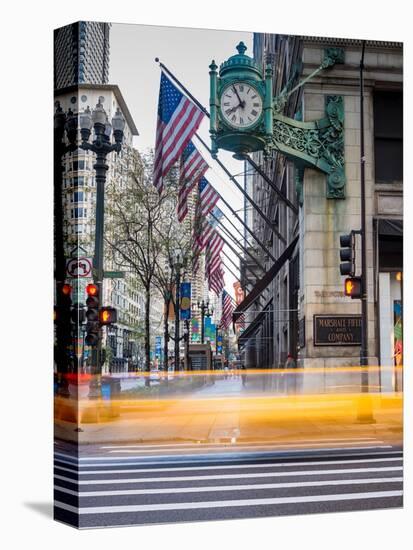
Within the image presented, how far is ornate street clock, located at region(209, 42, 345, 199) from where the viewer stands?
1398cm

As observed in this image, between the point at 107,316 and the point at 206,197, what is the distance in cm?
326

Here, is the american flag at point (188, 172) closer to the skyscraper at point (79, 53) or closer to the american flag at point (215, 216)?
the american flag at point (215, 216)

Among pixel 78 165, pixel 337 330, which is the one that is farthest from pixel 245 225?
pixel 78 165

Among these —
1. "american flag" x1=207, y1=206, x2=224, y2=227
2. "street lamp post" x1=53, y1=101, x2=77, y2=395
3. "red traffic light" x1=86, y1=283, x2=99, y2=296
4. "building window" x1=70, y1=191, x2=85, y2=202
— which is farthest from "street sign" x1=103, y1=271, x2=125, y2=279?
"american flag" x1=207, y1=206, x2=224, y2=227

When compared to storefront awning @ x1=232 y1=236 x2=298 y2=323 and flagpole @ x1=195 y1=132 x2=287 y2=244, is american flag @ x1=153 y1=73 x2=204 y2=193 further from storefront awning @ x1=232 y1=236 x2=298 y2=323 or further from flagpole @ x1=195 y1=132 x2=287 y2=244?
storefront awning @ x1=232 y1=236 x2=298 y2=323

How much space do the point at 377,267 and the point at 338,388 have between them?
6.95 feet

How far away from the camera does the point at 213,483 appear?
41.9 ft

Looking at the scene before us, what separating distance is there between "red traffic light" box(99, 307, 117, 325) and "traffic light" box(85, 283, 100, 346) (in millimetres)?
113

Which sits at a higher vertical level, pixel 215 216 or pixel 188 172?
pixel 188 172

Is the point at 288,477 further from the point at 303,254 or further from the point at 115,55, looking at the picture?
the point at 115,55

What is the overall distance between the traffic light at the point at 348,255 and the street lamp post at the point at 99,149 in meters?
4.09

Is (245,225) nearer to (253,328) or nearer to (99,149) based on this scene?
(253,328)

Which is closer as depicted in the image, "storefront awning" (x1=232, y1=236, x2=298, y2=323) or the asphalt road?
the asphalt road

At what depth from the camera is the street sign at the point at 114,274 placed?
42.5 feet
